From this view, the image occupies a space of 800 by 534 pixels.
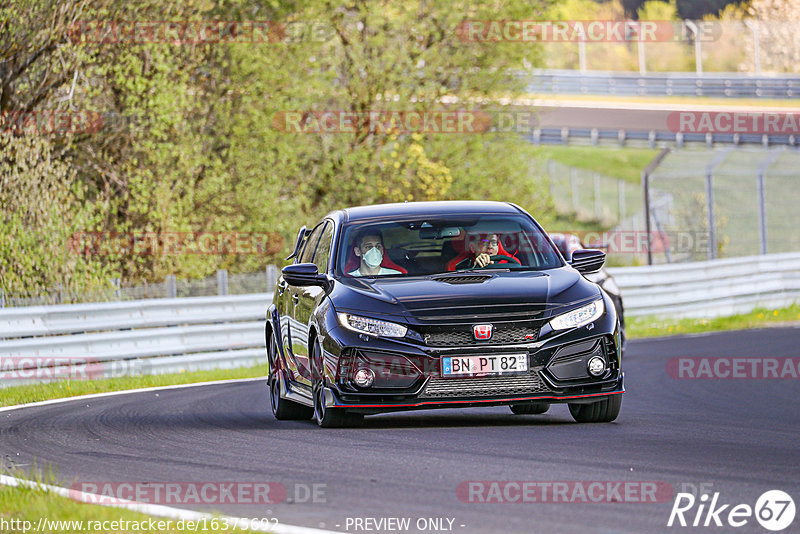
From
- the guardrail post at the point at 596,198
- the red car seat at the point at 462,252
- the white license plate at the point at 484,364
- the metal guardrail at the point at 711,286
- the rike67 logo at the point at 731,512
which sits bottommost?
the guardrail post at the point at 596,198

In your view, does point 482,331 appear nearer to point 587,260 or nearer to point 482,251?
point 482,251

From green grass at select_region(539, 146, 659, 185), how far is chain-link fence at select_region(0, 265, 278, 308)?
4776 cm

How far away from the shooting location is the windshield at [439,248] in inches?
416

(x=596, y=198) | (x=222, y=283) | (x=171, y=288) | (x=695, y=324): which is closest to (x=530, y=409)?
(x=171, y=288)

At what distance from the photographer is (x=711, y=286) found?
1070 inches

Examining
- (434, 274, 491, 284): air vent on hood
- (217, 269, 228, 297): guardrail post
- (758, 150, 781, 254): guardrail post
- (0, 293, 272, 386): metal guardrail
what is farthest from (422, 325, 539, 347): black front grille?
→ (758, 150, 781, 254): guardrail post

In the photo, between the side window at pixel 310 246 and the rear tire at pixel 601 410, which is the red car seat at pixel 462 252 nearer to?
the rear tire at pixel 601 410

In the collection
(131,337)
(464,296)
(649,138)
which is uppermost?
(464,296)

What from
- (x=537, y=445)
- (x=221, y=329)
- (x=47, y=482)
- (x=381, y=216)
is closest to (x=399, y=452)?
(x=537, y=445)

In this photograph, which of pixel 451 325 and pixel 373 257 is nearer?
pixel 451 325

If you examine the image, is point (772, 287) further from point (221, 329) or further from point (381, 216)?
point (381, 216)

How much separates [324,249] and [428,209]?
2.85 feet

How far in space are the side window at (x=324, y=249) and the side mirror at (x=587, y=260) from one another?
6.01 ft

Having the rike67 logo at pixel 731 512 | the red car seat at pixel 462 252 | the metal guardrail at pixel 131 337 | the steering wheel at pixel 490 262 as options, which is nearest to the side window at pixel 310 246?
the red car seat at pixel 462 252
